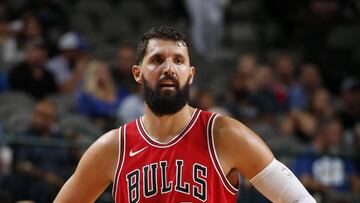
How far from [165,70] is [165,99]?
137 millimetres

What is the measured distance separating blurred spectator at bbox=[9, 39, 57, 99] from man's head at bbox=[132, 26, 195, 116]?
18.3ft

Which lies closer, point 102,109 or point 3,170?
point 3,170

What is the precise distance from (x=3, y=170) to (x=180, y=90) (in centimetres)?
423

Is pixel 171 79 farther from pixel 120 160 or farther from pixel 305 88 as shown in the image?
pixel 305 88

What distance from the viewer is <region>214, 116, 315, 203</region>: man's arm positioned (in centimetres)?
356

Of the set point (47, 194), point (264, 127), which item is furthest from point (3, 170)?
point (264, 127)

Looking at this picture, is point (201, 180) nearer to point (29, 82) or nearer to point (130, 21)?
point (29, 82)

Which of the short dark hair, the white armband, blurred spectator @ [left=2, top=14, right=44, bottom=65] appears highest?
blurred spectator @ [left=2, top=14, right=44, bottom=65]

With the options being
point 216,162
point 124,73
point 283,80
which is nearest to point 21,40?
point 124,73

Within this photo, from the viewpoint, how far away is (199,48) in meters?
12.0

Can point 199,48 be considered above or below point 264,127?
above

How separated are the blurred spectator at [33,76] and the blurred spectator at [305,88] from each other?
322 centimetres

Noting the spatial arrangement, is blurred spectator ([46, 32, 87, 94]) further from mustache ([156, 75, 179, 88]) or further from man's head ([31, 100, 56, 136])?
mustache ([156, 75, 179, 88])

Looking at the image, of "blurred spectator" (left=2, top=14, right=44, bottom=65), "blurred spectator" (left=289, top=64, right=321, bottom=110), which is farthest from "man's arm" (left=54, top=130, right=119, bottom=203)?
"blurred spectator" (left=289, top=64, right=321, bottom=110)
